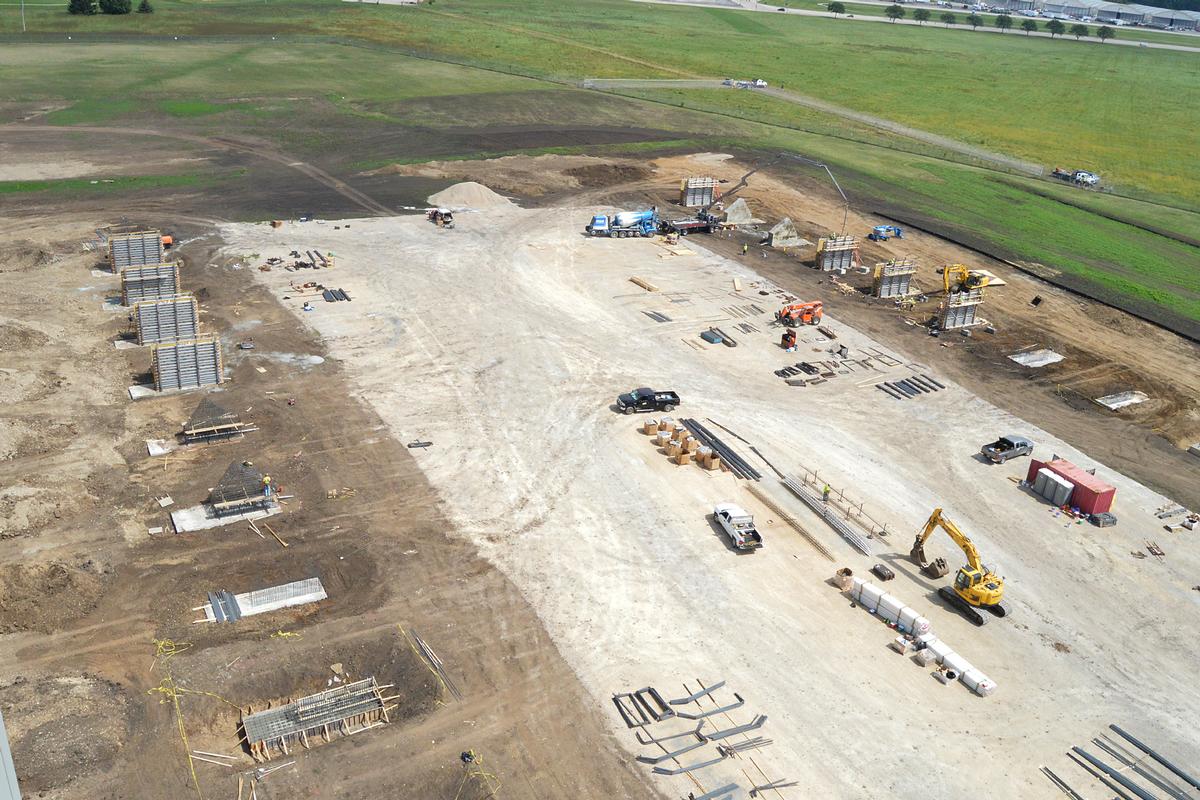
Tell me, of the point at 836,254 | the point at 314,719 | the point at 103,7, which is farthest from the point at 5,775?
the point at 103,7

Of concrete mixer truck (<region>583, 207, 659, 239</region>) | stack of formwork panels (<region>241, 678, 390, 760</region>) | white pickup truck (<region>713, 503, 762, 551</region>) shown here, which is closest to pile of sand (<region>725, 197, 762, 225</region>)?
concrete mixer truck (<region>583, 207, 659, 239</region>)

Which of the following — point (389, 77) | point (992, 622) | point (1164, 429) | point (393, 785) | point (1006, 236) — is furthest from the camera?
point (389, 77)

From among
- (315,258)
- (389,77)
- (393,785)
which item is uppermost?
(389,77)

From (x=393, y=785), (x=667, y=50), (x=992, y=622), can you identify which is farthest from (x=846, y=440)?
(x=667, y=50)

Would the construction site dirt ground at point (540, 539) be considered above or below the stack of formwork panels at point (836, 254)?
below

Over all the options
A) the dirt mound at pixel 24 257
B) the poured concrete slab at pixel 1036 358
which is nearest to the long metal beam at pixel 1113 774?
the poured concrete slab at pixel 1036 358

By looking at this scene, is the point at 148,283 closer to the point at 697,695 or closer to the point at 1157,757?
the point at 697,695

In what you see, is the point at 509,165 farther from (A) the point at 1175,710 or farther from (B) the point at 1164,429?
(A) the point at 1175,710

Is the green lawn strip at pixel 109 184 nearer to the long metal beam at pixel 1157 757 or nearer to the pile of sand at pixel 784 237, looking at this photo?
the pile of sand at pixel 784 237
